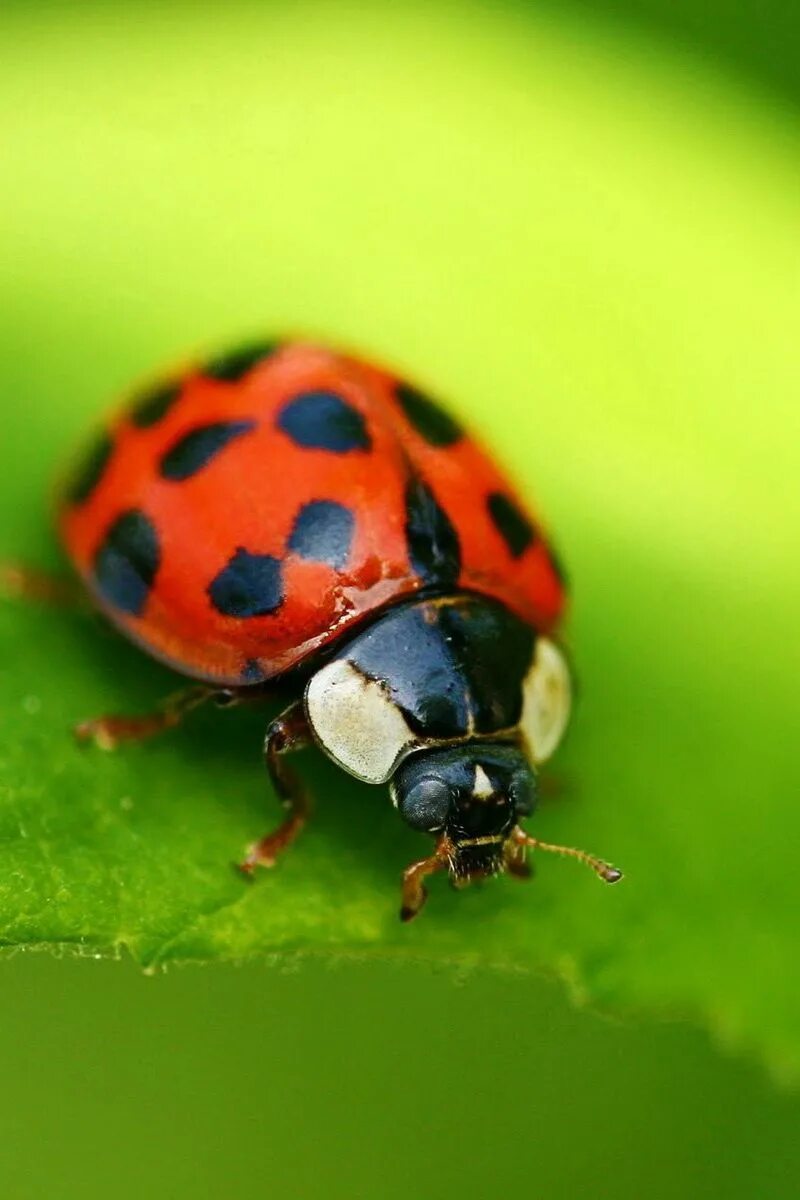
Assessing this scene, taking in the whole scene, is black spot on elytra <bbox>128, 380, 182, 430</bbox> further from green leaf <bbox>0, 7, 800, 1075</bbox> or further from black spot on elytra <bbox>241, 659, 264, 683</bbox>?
black spot on elytra <bbox>241, 659, 264, 683</bbox>

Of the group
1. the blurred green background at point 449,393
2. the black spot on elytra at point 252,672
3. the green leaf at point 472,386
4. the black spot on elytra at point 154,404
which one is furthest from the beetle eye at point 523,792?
the black spot on elytra at point 154,404

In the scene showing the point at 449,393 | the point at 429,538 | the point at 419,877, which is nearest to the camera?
the point at 419,877

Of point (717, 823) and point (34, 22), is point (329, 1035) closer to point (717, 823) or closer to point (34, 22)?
point (717, 823)

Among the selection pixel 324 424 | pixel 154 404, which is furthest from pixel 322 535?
pixel 154 404

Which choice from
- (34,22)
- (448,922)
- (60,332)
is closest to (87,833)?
(448,922)

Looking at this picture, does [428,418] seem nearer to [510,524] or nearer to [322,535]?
[510,524]

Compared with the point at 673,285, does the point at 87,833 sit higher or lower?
lower
